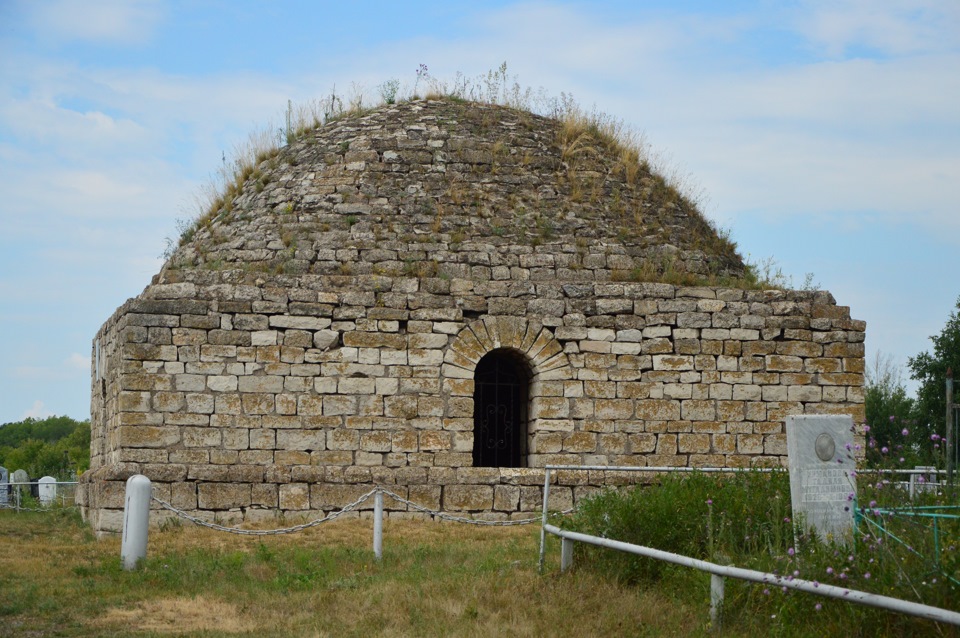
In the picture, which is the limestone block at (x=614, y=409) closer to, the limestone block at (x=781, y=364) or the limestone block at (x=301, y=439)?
the limestone block at (x=781, y=364)

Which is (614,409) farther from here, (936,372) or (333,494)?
(936,372)

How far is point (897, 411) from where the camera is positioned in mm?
26062

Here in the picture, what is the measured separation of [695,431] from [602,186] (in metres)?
3.66

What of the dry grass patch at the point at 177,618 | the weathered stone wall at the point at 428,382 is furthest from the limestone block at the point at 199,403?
the dry grass patch at the point at 177,618

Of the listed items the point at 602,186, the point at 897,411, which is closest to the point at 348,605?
the point at 602,186

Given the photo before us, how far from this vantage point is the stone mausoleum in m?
11.9

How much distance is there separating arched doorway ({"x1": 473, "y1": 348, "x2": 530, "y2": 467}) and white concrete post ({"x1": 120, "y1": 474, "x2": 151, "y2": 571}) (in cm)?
468

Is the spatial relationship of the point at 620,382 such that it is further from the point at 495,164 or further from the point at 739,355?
the point at 495,164

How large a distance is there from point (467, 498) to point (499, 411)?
60.9 inches

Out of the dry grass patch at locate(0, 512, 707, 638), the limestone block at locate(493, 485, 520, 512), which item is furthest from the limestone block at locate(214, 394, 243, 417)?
the limestone block at locate(493, 485, 520, 512)

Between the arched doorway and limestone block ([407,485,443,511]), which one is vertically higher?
Answer: the arched doorway

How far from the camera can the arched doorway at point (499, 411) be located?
13195 mm

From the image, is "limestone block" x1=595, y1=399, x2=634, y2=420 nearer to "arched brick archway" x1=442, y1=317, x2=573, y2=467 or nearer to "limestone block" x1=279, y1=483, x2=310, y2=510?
"arched brick archway" x1=442, y1=317, x2=573, y2=467

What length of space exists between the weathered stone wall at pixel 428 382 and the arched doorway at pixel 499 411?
0.60 metres
